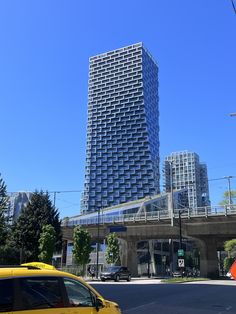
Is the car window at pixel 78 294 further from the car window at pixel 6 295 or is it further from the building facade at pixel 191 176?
the building facade at pixel 191 176

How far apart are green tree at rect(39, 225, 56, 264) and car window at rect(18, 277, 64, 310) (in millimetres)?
48648

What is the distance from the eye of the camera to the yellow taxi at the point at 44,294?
6059 millimetres

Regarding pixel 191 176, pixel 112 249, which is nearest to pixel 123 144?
pixel 191 176

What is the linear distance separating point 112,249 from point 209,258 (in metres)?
14.3

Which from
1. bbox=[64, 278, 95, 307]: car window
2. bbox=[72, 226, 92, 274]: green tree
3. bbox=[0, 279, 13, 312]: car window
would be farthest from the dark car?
bbox=[0, 279, 13, 312]: car window

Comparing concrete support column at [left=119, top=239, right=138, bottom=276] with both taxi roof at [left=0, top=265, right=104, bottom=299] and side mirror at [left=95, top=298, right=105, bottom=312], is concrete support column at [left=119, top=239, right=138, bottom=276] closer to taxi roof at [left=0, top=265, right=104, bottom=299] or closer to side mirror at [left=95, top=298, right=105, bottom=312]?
side mirror at [left=95, top=298, right=105, bottom=312]

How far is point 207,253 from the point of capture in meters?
63.5

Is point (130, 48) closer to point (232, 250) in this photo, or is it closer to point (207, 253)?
point (232, 250)

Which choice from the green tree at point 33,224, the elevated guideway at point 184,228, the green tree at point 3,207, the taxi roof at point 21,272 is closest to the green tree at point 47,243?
the green tree at point 33,224

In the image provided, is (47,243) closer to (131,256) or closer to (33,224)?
(33,224)

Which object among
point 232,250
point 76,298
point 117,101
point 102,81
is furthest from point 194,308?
point 102,81

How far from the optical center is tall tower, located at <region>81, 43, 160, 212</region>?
545 feet

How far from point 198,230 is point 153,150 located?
353ft

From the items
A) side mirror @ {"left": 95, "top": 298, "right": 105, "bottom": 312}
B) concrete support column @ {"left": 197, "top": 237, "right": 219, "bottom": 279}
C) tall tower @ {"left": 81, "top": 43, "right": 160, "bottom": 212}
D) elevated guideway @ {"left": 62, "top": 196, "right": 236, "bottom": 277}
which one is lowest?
side mirror @ {"left": 95, "top": 298, "right": 105, "bottom": 312}
